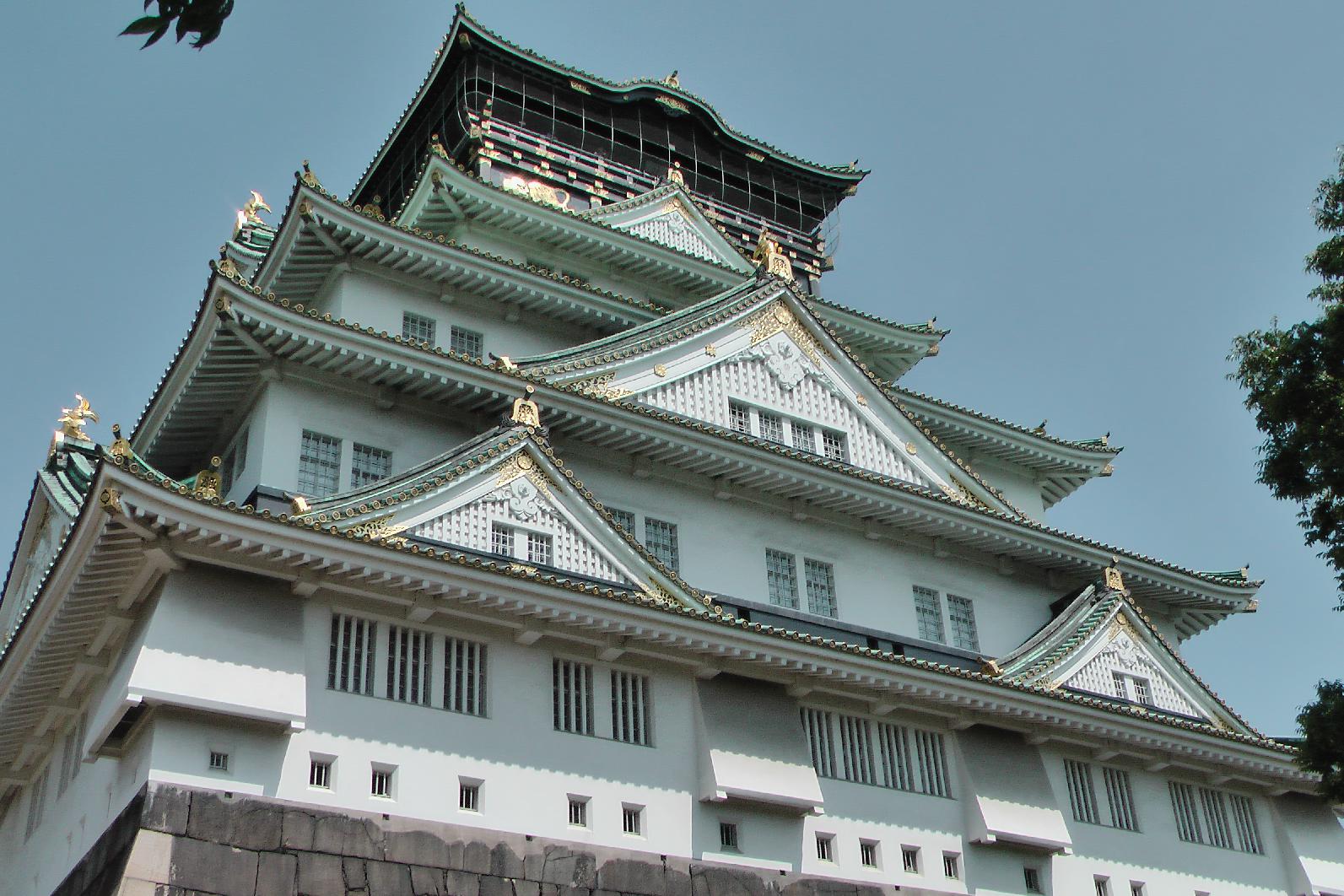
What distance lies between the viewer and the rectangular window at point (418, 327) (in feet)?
89.4

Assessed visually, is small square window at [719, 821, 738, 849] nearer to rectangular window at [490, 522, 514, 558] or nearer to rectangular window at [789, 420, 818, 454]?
rectangular window at [490, 522, 514, 558]

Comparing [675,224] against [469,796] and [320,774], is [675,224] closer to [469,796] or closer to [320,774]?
[469,796]

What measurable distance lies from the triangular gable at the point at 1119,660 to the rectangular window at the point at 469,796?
11266 mm

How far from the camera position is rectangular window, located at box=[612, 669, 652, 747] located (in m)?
21.1

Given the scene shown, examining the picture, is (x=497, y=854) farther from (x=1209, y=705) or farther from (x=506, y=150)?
(x=506, y=150)

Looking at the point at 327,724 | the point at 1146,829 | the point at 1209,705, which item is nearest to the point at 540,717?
the point at 327,724

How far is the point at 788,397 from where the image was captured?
91.8 feet

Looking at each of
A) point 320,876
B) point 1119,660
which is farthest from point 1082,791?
point 320,876

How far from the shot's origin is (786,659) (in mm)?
21656

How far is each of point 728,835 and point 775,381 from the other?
398 inches

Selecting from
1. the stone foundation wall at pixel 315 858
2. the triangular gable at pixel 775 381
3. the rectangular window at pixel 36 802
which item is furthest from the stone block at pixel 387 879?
the triangular gable at pixel 775 381

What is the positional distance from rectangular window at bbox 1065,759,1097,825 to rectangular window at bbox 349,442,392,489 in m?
13.5

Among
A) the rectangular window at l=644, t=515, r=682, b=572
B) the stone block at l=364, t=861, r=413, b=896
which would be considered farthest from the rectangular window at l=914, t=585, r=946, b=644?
the stone block at l=364, t=861, r=413, b=896

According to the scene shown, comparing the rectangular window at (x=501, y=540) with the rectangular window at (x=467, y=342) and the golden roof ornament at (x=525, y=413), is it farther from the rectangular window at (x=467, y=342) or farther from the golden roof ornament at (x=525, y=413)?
the rectangular window at (x=467, y=342)
